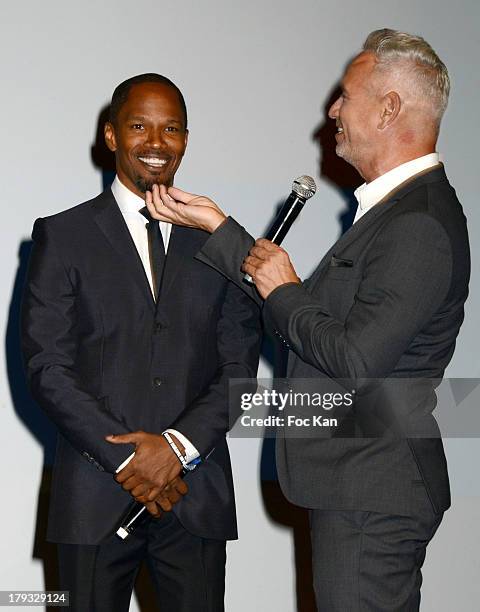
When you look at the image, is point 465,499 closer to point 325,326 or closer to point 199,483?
point 199,483

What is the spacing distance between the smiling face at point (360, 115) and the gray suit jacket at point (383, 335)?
0.45 feet

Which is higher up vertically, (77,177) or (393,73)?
(77,177)

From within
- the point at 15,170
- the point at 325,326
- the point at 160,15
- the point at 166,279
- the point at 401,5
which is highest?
the point at 401,5

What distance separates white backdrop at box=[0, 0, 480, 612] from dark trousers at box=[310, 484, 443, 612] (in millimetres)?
1610

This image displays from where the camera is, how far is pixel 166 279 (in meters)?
2.52

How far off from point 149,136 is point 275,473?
1677 mm

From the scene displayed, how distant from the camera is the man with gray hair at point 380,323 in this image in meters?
2.02

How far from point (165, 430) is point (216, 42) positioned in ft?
5.86

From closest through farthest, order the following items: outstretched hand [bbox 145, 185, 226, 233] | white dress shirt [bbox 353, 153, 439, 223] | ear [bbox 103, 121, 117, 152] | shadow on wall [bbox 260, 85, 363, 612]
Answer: white dress shirt [bbox 353, 153, 439, 223]
outstretched hand [bbox 145, 185, 226, 233]
ear [bbox 103, 121, 117, 152]
shadow on wall [bbox 260, 85, 363, 612]

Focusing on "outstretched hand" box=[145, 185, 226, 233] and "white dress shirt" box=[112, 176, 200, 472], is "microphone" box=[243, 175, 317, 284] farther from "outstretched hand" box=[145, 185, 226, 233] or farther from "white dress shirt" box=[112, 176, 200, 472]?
"white dress shirt" box=[112, 176, 200, 472]

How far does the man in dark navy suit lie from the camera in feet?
7.87

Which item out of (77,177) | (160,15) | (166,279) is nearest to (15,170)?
(77,177)

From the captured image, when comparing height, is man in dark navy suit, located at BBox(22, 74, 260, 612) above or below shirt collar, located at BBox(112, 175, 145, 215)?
below

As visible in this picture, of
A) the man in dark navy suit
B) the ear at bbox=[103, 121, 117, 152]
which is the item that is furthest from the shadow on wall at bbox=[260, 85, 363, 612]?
the ear at bbox=[103, 121, 117, 152]
